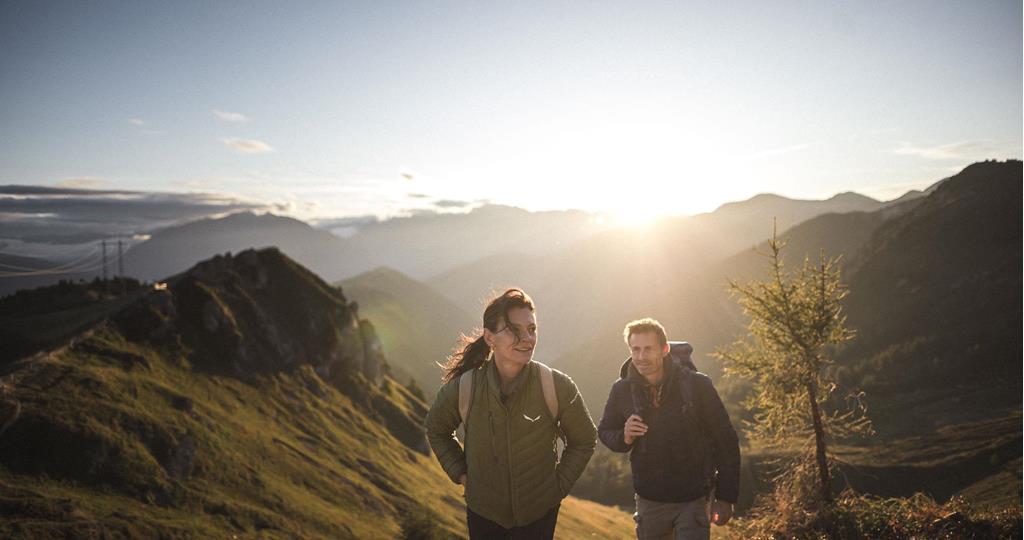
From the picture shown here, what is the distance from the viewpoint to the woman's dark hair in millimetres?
5410

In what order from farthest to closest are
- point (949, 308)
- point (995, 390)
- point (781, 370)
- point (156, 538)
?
point (949, 308) → point (995, 390) → point (156, 538) → point (781, 370)

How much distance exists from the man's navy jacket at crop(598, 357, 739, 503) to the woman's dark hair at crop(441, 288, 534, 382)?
2171 mm

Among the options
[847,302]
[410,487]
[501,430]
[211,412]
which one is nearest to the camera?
[501,430]

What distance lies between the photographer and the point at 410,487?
6331 centimetres

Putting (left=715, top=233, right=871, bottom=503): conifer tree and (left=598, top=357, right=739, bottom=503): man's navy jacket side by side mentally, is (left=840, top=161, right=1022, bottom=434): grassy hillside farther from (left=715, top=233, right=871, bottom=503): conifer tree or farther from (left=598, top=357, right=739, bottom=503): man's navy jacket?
(left=598, top=357, right=739, bottom=503): man's navy jacket

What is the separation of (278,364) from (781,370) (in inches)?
2721

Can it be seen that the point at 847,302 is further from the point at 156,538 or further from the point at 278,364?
the point at 156,538

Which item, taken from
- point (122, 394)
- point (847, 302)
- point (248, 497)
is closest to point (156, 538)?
point (248, 497)

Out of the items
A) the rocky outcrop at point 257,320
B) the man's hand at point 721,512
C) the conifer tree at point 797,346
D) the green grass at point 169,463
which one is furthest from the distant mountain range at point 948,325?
the man's hand at point 721,512

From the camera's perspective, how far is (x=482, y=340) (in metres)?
5.79

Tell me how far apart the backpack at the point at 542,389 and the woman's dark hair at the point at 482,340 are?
17 cm

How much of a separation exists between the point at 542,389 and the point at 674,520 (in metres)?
2.92

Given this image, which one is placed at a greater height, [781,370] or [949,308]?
[781,370]

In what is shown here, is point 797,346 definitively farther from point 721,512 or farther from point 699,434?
point 721,512
